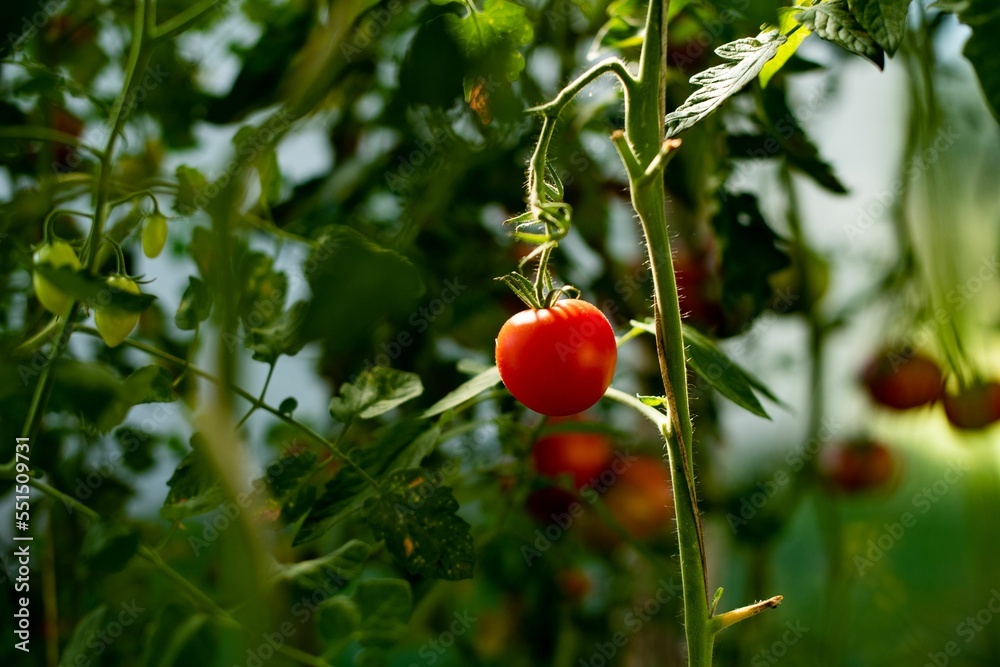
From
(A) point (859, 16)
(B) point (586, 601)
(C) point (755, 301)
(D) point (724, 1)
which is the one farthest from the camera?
(B) point (586, 601)

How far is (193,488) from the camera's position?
45 cm

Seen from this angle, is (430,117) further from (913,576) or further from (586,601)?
(913,576)

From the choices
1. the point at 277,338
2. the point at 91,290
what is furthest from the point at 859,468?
the point at 91,290

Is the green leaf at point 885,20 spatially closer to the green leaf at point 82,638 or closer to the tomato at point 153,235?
the tomato at point 153,235

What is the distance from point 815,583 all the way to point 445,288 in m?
1.21

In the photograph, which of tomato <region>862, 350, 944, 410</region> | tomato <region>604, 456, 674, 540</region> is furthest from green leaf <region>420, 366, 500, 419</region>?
tomato <region>862, 350, 944, 410</region>

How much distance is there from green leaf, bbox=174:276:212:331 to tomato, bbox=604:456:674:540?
22.2 inches

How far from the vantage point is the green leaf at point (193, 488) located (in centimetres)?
44

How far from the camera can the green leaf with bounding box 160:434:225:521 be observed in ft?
1.43

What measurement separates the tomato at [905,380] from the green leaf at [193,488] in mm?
820

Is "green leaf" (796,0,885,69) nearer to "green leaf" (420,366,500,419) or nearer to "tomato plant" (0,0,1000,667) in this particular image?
"tomato plant" (0,0,1000,667)

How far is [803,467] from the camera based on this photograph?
1018 mm

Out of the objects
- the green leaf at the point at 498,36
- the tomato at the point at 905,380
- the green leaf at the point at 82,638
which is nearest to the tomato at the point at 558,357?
the green leaf at the point at 498,36

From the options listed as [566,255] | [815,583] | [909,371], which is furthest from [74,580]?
[815,583]
